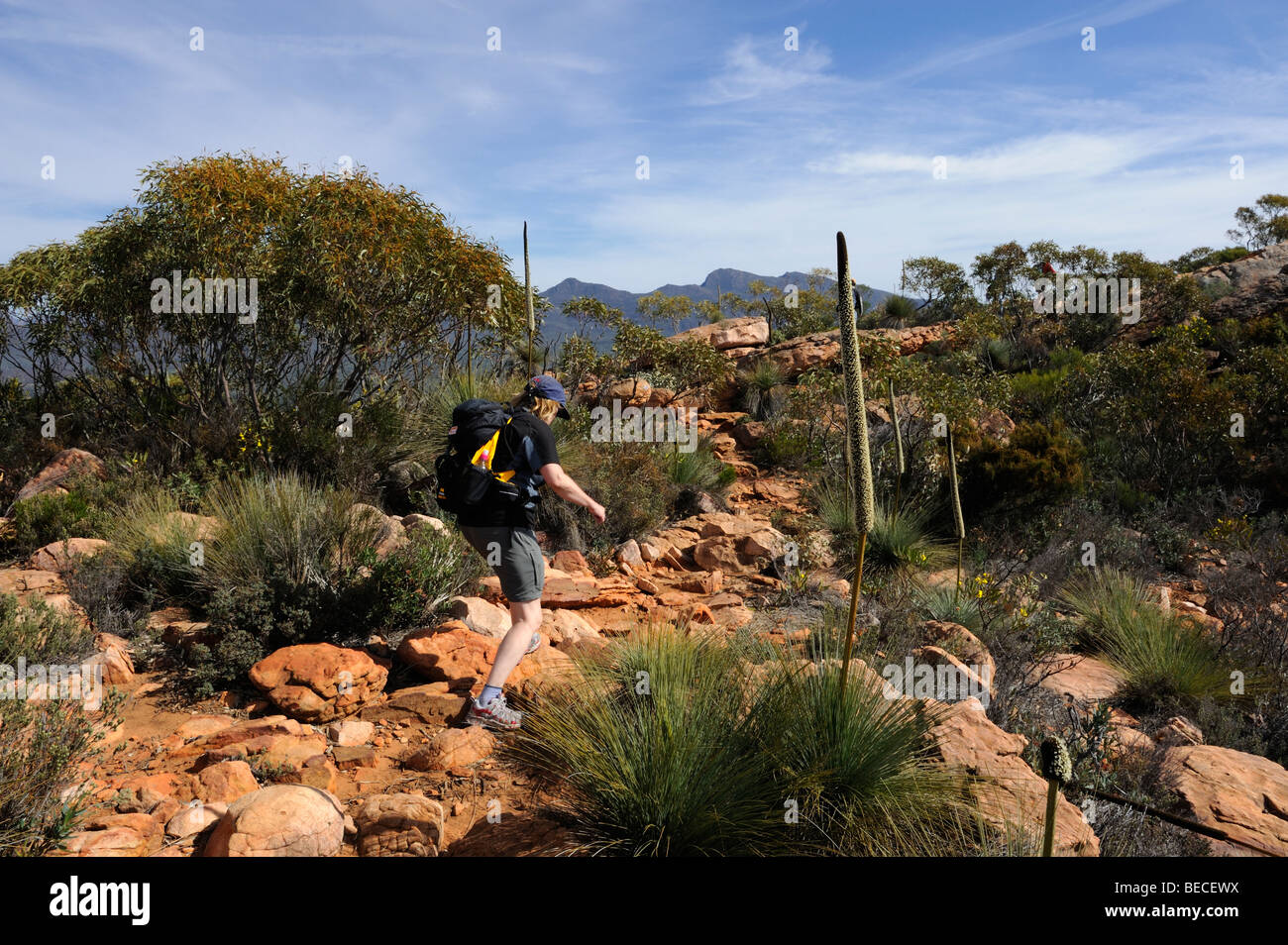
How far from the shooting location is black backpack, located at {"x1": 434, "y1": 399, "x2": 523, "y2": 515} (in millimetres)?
4191

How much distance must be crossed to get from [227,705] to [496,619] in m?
1.87

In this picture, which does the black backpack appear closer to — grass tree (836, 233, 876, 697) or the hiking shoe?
the hiking shoe

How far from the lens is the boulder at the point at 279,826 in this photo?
2.92m

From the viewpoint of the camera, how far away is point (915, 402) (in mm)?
12461

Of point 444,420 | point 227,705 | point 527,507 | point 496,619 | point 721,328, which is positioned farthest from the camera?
point 721,328

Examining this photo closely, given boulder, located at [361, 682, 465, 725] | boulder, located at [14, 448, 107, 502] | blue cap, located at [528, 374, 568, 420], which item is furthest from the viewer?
boulder, located at [14, 448, 107, 502]

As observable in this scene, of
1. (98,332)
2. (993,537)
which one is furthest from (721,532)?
(98,332)

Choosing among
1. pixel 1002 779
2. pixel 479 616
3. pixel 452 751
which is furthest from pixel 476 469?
pixel 1002 779

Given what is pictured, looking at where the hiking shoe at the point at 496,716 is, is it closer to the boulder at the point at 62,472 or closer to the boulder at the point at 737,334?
the boulder at the point at 62,472

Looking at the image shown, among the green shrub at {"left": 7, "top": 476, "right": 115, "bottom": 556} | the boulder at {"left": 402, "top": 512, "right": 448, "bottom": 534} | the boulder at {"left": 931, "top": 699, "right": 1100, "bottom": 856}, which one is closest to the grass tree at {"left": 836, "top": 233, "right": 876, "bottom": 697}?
the boulder at {"left": 931, "top": 699, "right": 1100, "bottom": 856}

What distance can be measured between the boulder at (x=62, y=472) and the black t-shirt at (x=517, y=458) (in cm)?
643

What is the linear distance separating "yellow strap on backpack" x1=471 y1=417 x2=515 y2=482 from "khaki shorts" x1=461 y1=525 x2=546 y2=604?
0.92ft

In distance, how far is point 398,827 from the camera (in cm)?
321
